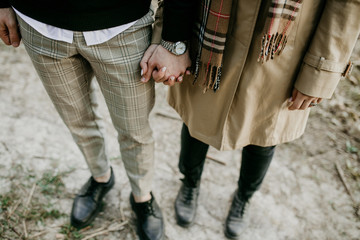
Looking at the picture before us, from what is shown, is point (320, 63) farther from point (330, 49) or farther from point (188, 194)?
point (188, 194)

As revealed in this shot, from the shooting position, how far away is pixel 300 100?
3.91 feet

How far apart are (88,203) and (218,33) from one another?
1427 mm

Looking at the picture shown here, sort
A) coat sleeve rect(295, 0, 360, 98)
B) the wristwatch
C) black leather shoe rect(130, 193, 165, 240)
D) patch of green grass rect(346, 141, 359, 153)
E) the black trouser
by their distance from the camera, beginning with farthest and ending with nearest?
patch of green grass rect(346, 141, 359, 153)
black leather shoe rect(130, 193, 165, 240)
the black trouser
the wristwatch
coat sleeve rect(295, 0, 360, 98)

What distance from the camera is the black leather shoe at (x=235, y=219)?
1.86 meters

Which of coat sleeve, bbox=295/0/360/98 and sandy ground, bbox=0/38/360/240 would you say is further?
sandy ground, bbox=0/38/360/240

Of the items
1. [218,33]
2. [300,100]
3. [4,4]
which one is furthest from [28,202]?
[300,100]

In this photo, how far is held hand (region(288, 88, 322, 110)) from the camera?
46.3 inches

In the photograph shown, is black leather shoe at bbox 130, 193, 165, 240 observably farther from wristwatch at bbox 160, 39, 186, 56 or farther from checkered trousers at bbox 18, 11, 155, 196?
wristwatch at bbox 160, 39, 186, 56

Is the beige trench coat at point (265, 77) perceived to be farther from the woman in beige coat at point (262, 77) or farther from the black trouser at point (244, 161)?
the black trouser at point (244, 161)

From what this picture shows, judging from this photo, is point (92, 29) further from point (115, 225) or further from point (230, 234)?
point (230, 234)

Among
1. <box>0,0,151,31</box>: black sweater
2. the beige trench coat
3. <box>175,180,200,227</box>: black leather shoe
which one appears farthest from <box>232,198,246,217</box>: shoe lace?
<box>0,0,151,31</box>: black sweater

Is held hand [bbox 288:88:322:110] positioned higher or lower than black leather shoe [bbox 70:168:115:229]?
higher

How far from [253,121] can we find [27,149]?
A: 1.85 metres

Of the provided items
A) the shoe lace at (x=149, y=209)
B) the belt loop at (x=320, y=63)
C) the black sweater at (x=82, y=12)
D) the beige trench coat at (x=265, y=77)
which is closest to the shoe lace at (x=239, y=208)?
the shoe lace at (x=149, y=209)
